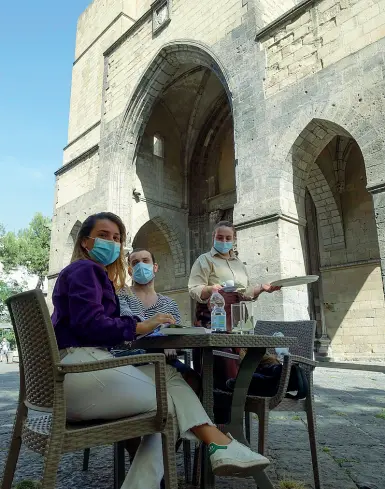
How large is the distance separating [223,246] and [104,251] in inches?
52.6

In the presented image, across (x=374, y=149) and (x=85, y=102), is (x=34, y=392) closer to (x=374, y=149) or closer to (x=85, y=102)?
(x=374, y=149)

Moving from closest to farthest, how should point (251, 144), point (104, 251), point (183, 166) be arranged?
point (104, 251), point (251, 144), point (183, 166)

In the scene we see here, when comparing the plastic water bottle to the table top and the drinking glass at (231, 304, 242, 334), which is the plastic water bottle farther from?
the table top

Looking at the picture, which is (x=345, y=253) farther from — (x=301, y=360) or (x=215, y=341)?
(x=215, y=341)

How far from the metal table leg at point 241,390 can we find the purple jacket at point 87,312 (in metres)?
0.56

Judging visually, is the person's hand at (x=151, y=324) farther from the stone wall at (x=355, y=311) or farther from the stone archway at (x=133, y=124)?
the stone archway at (x=133, y=124)

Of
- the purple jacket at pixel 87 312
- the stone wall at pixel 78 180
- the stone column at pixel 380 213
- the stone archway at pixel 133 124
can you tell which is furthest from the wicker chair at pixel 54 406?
the stone wall at pixel 78 180

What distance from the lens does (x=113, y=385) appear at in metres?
1.48

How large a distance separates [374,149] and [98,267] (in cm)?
622

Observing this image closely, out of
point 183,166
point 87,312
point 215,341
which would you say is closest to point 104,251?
point 87,312

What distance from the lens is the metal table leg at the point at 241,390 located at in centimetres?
179

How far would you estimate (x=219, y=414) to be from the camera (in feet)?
7.10

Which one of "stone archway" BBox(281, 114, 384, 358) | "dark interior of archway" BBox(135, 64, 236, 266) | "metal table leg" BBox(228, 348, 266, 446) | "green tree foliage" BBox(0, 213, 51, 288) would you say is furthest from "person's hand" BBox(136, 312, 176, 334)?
"green tree foliage" BBox(0, 213, 51, 288)

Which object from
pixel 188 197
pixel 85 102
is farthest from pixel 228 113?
pixel 85 102
